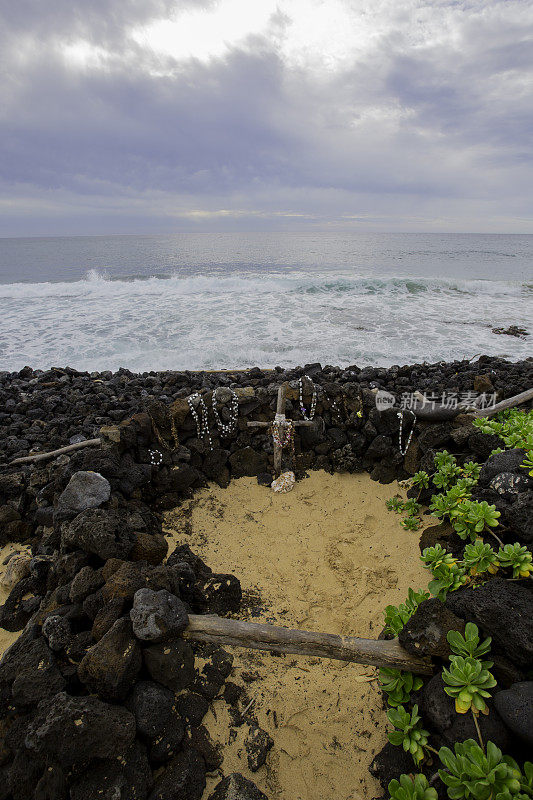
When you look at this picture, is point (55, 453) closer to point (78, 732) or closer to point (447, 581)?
point (78, 732)

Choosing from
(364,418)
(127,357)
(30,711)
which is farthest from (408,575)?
(127,357)

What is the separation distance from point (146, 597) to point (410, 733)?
1.86m

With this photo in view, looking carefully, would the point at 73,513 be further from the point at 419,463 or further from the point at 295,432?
the point at 419,463

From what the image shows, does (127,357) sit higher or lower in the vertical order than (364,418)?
Result: lower

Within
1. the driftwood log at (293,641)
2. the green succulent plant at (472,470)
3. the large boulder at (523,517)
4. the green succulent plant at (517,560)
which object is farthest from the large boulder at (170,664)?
the green succulent plant at (472,470)

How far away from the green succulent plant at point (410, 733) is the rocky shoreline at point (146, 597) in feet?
0.34

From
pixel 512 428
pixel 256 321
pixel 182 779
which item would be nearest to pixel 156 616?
pixel 182 779

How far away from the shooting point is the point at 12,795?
2213mm

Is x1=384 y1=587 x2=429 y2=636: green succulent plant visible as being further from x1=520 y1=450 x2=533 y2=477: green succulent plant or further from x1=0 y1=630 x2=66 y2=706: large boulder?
x1=0 y1=630 x2=66 y2=706: large boulder

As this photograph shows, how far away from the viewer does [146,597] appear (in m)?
2.68

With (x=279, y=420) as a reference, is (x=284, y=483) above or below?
below

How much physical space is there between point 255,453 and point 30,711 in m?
3.81

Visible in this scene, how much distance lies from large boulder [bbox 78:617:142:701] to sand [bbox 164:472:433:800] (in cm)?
71

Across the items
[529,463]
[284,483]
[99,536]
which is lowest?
[284,483]
